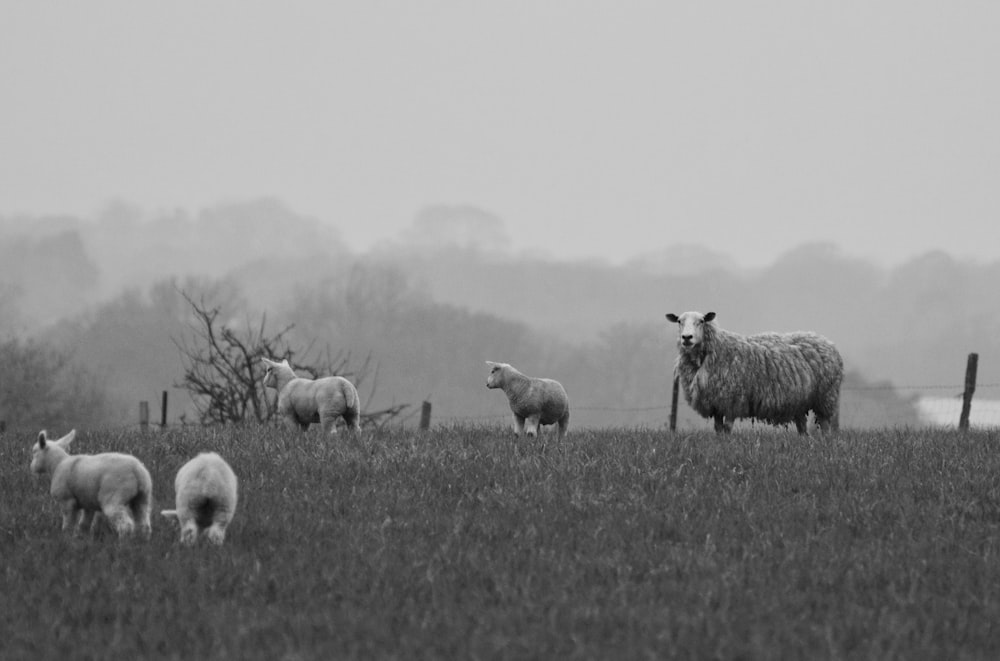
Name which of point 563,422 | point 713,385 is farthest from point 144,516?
point 713,385

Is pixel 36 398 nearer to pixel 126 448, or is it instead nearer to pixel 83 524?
pixel 126 448

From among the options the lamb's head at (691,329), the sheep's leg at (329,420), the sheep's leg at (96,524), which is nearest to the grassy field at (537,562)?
the sheep's leg at (96,524)

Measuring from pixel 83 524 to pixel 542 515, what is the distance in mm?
3667

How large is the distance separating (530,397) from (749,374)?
352 centimetres

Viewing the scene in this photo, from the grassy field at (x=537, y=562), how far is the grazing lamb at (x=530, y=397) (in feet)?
7.93

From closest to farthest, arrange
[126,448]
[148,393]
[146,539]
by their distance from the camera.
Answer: [146,539], [126,448], [148,393]

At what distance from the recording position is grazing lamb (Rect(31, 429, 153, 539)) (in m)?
7.68

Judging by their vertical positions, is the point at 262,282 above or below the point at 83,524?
above

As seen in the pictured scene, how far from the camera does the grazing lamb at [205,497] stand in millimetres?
7469

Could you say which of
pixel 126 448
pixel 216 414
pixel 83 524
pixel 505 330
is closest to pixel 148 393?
pixel 505 330

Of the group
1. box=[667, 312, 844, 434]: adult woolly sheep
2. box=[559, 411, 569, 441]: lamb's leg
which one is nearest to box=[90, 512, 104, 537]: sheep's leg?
box=[559, 411, 569, 441]: lamb's leg

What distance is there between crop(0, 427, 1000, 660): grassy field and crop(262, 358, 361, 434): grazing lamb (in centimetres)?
196

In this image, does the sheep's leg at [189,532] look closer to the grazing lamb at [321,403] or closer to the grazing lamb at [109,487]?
the grazing lamb at [109,487]

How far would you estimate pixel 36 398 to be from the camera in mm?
46281
